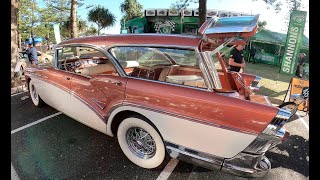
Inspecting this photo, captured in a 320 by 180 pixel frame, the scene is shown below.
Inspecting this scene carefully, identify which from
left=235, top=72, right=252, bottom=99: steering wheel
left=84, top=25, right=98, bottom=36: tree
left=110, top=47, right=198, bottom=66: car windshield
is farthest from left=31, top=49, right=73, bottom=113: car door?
left=84, top=25, right=98, bottom=36: tree

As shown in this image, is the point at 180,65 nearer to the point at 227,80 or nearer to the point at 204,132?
the point at 227,80

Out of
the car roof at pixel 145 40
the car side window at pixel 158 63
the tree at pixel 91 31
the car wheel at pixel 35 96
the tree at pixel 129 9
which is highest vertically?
the tree at pixel 129 9

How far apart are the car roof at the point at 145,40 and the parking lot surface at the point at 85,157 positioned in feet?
5.00

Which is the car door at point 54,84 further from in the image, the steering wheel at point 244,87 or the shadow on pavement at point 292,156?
the shadow on pavement at point 292,156

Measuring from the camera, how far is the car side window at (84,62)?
3656mm

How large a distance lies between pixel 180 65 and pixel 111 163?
1.74m

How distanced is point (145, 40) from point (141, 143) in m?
1.32

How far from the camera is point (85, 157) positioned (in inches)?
124

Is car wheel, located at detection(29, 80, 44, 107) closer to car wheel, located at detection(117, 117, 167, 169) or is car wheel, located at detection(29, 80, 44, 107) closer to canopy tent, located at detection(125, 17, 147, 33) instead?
car wheel, located at detection(117, 117, 167, 169)

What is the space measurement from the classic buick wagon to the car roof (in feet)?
0.04

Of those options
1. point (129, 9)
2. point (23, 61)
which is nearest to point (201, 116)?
point (23, 61)

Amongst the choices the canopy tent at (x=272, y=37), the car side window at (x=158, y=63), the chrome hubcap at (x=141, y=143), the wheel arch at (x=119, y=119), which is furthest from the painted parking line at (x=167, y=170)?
the canopy tent at (x=272, y=37)

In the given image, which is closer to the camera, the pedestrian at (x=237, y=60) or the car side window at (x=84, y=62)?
the car side window at (x=84, y=62)
